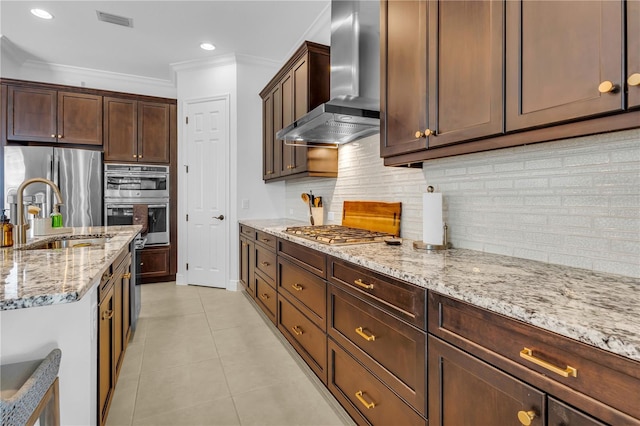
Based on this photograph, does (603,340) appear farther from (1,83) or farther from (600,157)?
(1,83)

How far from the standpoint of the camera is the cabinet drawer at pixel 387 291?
1.18m

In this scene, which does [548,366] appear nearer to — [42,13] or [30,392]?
[30,392]

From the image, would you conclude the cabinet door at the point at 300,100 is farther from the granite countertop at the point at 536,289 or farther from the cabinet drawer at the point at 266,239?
the granite countertop at the point at 536,289

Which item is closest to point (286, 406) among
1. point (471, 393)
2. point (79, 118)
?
point (471, 393)

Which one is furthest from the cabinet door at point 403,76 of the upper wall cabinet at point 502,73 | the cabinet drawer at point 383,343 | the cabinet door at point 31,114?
the cabinet door at point 31,114

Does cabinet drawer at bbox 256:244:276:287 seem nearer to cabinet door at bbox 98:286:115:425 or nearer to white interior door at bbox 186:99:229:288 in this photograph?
white interior door at bbox 186:99:229:288

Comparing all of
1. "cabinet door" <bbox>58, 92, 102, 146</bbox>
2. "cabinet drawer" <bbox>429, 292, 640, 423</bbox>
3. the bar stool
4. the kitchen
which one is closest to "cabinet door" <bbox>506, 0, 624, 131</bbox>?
the kitchen

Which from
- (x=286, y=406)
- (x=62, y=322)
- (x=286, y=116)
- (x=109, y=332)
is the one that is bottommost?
(x=286, y=406)

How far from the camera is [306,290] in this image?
Result: 2.16m

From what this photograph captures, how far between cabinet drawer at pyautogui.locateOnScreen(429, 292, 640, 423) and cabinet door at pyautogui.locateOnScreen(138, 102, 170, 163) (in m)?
4.63

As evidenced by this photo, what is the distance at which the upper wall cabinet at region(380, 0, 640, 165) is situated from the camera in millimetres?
919

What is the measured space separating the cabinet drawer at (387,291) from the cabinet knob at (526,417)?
38 cm

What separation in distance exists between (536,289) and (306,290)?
143 cm

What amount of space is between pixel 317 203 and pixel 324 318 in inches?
65.3
